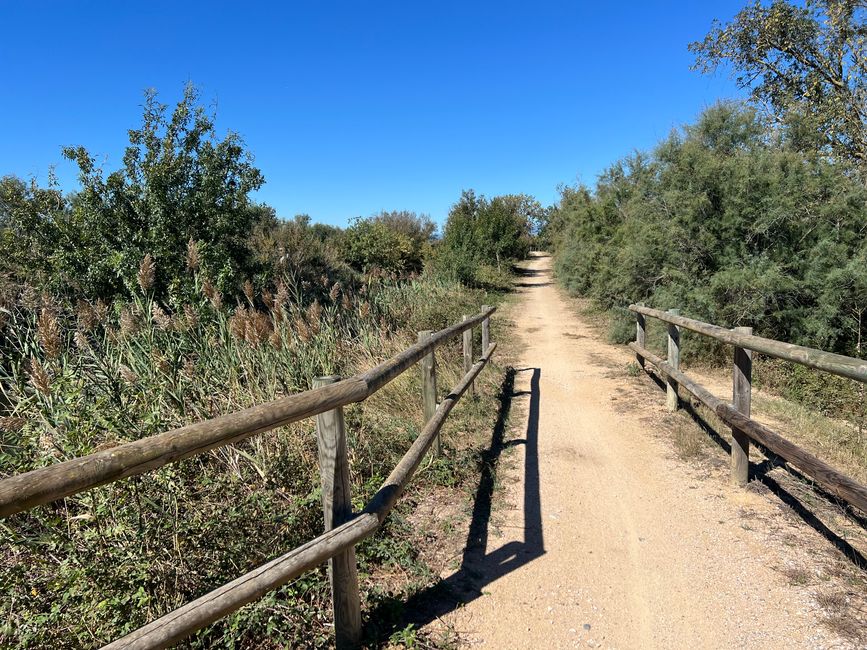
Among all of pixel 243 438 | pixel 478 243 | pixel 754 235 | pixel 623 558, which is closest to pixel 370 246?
pixel 478 243

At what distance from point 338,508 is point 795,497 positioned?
368cm

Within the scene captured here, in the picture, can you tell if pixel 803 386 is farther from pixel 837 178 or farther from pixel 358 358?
pixel 358 358

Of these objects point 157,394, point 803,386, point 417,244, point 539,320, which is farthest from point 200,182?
point 417,244

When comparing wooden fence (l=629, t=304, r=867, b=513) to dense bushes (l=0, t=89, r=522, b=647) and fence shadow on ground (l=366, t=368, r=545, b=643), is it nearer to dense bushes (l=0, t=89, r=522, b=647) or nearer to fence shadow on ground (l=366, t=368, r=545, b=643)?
fence shadow on ground (l=366, t=368, r=545, b=643)

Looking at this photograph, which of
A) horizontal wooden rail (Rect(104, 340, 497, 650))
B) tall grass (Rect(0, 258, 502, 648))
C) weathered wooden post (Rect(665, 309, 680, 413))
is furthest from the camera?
weathered wooden post (Rect(665, 309, 680, 413))

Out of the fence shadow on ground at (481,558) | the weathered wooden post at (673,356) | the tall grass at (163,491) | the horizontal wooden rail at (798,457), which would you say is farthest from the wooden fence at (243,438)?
the weathered wooden post at (673,356)

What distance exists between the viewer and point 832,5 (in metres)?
10.9

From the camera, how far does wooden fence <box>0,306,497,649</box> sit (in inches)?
53.9

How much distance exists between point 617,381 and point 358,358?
14.2ft

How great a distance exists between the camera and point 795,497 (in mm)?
3799

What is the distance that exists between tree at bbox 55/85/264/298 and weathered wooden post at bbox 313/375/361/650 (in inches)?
283

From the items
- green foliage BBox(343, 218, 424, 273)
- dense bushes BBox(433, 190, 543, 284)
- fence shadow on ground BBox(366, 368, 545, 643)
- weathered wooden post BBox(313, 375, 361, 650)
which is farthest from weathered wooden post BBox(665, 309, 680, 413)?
green foliage BBox(343, 218, 424, 273)

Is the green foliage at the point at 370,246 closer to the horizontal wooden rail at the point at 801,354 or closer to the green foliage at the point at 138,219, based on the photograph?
the green foliage at the point at 138,219

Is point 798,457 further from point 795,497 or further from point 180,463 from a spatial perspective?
point 180,463
